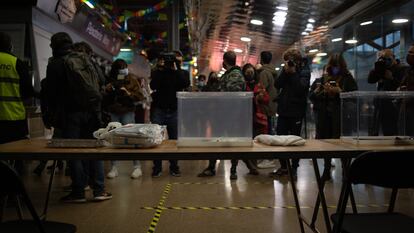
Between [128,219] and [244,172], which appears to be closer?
[128,219]

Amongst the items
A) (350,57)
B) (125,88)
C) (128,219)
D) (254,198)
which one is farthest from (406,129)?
(350,57)

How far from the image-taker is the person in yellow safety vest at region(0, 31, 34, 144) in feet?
12.0

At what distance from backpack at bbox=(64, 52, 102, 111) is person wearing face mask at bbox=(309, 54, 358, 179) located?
275 cm

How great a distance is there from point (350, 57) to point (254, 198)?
15.5 feet

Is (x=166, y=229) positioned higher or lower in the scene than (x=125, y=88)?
lower

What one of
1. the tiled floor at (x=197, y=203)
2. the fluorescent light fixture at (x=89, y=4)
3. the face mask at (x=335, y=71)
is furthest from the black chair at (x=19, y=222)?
the fluorescent light fixture at (x=89, y=4)

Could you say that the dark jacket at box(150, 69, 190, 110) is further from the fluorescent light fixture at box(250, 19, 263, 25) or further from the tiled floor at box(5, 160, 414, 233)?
the fluorescent light fixture at box(250, 19, 263, 25)

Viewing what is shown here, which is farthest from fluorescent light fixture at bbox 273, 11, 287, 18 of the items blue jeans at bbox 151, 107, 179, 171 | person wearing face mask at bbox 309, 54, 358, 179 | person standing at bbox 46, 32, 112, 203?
person standing at bbox 46, 32, 112, 203

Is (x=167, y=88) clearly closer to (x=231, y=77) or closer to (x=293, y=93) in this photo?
(x=231, y=77)

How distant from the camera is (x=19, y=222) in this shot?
2043 mm

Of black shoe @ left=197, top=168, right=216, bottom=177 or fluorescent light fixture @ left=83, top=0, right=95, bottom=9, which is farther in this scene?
fluorescent light fixture @ left=83, top=0, right=95, bottom=9

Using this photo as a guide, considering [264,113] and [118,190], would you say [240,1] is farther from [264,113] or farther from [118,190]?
[118,190]

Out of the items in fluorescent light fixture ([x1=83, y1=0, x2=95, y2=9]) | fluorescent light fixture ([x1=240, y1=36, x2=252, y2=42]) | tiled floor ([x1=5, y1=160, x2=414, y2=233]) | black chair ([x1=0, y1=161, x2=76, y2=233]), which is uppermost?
fluorescent light fixture ([x1=83, y1=0, x2=95, y2=9])

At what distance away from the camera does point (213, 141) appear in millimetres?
2260
